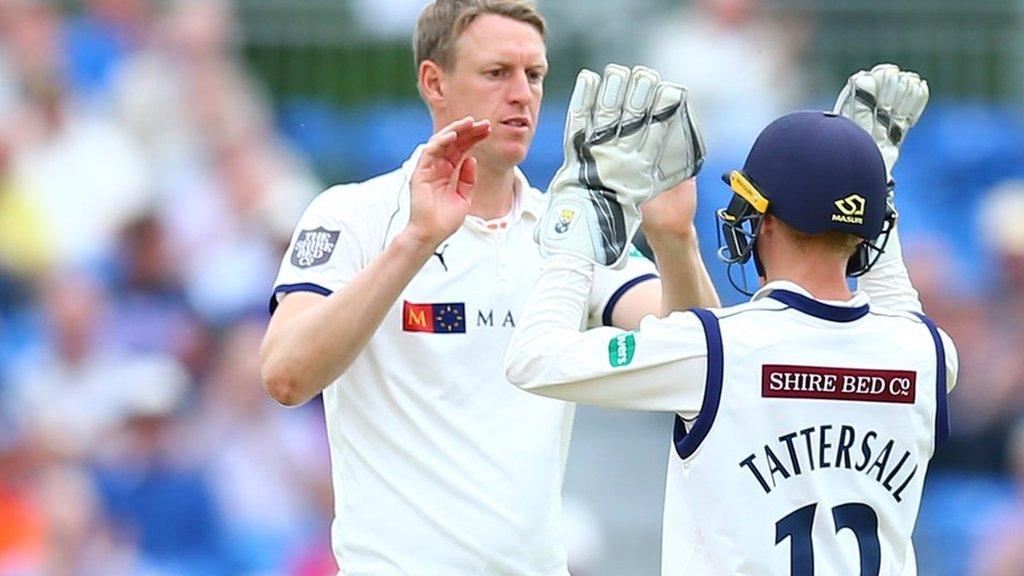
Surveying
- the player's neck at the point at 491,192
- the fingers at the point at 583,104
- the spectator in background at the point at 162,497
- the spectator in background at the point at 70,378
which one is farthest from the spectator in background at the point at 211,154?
the fingers at the point at 583,104

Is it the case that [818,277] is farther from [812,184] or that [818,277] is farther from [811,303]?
[812,184]

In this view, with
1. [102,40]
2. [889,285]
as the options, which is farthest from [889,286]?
[102,40]

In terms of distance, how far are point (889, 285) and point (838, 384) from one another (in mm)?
627

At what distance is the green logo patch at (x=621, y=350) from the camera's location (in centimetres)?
420

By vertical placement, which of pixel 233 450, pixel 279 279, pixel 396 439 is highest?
pixel 279 279

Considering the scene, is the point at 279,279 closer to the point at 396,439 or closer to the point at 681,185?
the point at 396,439

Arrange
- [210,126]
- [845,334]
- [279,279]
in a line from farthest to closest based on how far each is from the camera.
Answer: [210,126] → [279,279] → [845,334]

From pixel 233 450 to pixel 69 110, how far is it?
7.62 ft

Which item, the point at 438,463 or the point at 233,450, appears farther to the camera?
the point at 233,450

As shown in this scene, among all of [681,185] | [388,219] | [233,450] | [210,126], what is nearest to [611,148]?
[681,185]

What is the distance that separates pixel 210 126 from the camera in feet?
34.1

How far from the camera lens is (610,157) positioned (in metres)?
4.38

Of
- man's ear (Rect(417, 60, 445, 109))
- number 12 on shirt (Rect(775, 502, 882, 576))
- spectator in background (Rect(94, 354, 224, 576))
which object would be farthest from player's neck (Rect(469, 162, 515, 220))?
spectator in background (Rect(94, 354, 224, 576))

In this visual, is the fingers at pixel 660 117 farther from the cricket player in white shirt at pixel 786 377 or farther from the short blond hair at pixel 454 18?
the short blond hair at pixel 454 18
